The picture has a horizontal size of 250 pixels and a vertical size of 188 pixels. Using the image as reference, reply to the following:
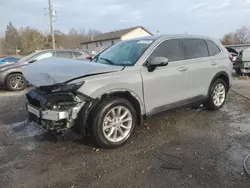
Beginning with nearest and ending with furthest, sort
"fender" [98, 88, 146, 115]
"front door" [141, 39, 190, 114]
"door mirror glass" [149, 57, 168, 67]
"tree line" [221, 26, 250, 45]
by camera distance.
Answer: "fender" [98, 88, 146, 115] < "door mirror glass" [149, 57, 168, 67] < "front door" [141, 39, 190, 114] < "tree line" [221, 26, 250, 45]

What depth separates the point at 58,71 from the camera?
4.09 metres

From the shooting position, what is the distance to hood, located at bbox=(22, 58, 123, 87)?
3.94m

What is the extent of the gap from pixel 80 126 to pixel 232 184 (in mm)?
2110

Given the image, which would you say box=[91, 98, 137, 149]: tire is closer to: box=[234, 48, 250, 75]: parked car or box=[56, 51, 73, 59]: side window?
box=[56, 51, 73, 59]: side window

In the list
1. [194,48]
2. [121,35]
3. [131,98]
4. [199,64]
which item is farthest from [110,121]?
[121,35]

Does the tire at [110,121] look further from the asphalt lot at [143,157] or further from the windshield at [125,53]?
the windshield at [125,53]

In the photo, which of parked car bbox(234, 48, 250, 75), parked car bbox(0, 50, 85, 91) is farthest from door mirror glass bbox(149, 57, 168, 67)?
parked car bbox(234, 48, 250, 75)

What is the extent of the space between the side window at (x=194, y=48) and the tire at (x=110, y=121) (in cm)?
179

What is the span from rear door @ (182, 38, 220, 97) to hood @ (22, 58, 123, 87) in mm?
1674

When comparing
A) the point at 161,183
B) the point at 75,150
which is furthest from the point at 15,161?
the point at 161,183

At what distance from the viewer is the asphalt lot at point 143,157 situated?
3.24m

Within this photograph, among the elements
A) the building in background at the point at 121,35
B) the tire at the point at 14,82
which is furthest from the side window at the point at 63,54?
the building in background at the point at 121,35

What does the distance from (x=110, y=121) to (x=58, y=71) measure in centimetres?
110

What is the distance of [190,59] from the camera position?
5391 mm
